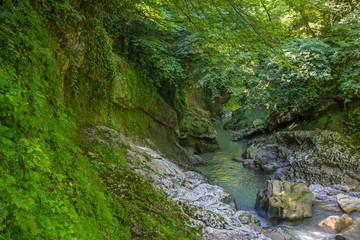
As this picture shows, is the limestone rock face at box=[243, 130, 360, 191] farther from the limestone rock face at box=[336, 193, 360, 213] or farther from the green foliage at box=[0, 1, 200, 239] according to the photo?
the green foliage at box=[0, 1, 200, 239]

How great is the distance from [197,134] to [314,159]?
6332 mm

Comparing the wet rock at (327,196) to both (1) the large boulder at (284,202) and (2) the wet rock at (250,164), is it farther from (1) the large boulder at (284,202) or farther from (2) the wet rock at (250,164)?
(2) the wet rock at (250,164)

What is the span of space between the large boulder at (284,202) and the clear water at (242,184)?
0.20m

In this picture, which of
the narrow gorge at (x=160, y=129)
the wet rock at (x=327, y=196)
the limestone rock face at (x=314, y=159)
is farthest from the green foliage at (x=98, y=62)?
the limestone rock face at (x=314, y=159)

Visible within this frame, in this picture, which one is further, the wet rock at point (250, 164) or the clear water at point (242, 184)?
the wet rock at point (250, 164)

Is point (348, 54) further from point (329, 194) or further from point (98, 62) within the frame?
point (98, 62)

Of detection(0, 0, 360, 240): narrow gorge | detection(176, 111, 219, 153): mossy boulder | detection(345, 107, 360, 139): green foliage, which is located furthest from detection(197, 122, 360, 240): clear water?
detection(345, 107, 360, 139): green foliage

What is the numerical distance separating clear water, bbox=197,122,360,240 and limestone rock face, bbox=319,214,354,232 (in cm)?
20

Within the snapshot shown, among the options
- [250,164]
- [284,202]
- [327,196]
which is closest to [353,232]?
[284,202]

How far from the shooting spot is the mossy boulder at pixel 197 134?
12.5 m

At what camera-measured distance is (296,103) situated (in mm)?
10562

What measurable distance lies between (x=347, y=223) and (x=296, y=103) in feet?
20.6

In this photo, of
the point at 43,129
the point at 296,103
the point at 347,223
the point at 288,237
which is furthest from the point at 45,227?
the point at 296,103

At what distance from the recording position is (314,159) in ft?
28.5
